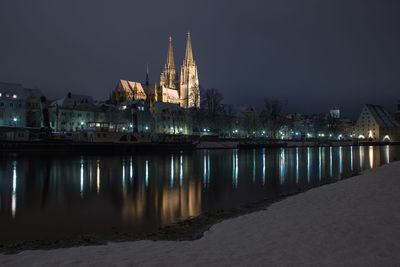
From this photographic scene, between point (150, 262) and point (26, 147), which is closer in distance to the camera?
point (150, 262)

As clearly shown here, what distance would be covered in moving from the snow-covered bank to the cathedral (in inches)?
4674

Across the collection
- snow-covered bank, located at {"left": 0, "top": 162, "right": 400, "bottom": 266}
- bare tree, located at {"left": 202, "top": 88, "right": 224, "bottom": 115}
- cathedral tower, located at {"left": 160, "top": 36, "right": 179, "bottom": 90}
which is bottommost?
Answer: snow-covered bank, located at {"left": 0, "top": 162, "right": 400, "bottom": 266}

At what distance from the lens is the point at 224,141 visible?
244 feet

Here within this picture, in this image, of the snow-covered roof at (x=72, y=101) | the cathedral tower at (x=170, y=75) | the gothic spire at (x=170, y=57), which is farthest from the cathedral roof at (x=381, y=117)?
the snow-covered roof at (x=72, y=101)

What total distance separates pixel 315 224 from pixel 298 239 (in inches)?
51.8

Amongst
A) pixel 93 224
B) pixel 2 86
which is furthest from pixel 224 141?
pixel 93 224

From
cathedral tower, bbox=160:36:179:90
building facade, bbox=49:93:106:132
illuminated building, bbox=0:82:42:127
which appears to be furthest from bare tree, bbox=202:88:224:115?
cathedral tower, bbox=160:36:179:90

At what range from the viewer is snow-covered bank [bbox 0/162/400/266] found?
16.8 feet

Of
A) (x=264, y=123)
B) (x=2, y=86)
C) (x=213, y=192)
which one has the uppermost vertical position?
(x=2, y=86)

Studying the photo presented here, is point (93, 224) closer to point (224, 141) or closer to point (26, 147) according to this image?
point (26, 147)

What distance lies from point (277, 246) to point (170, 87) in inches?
5639

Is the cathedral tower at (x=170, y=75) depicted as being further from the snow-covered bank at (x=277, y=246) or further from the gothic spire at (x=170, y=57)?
the snow-covered bank at (x=277, y=246)

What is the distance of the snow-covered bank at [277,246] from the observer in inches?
202

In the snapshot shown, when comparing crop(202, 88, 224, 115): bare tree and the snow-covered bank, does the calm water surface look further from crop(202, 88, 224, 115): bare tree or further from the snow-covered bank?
crop(202, 88, 224, 115): bare tree
